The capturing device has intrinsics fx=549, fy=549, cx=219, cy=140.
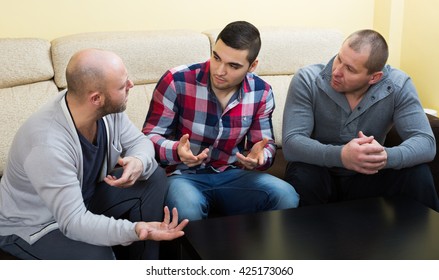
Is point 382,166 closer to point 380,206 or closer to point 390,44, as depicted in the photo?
point 380,206

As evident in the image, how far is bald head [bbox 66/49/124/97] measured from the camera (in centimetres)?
152

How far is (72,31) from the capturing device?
2691 millimetres

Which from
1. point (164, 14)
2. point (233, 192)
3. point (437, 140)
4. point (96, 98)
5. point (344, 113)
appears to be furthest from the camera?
point (164, 14)

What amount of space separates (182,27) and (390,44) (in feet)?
4.04

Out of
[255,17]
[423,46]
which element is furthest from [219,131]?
[423,46]

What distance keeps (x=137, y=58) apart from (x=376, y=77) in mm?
1076

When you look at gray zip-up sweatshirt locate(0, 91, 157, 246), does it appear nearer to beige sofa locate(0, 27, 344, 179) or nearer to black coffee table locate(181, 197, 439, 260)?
Answer: black coffee table locate(181, 197, 439, 260)

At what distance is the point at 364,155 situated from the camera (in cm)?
188

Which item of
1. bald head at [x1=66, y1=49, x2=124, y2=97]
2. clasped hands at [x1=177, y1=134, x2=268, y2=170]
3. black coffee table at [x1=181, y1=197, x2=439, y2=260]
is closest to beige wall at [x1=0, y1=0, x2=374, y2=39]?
clasped hands at [x1=177, y1=134, x2=268, y2=170]

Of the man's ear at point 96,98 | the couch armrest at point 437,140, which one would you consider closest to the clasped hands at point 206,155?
the man's ear at point 96,98

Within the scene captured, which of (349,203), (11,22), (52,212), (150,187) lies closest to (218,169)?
(150,187)

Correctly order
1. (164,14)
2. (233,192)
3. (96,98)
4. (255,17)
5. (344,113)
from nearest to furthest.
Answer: (96,98)
(233,192)
(344,113)
(164,14)
(255,17)

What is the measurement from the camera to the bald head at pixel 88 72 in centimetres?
152

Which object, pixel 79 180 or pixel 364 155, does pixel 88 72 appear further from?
pixel 364 155
